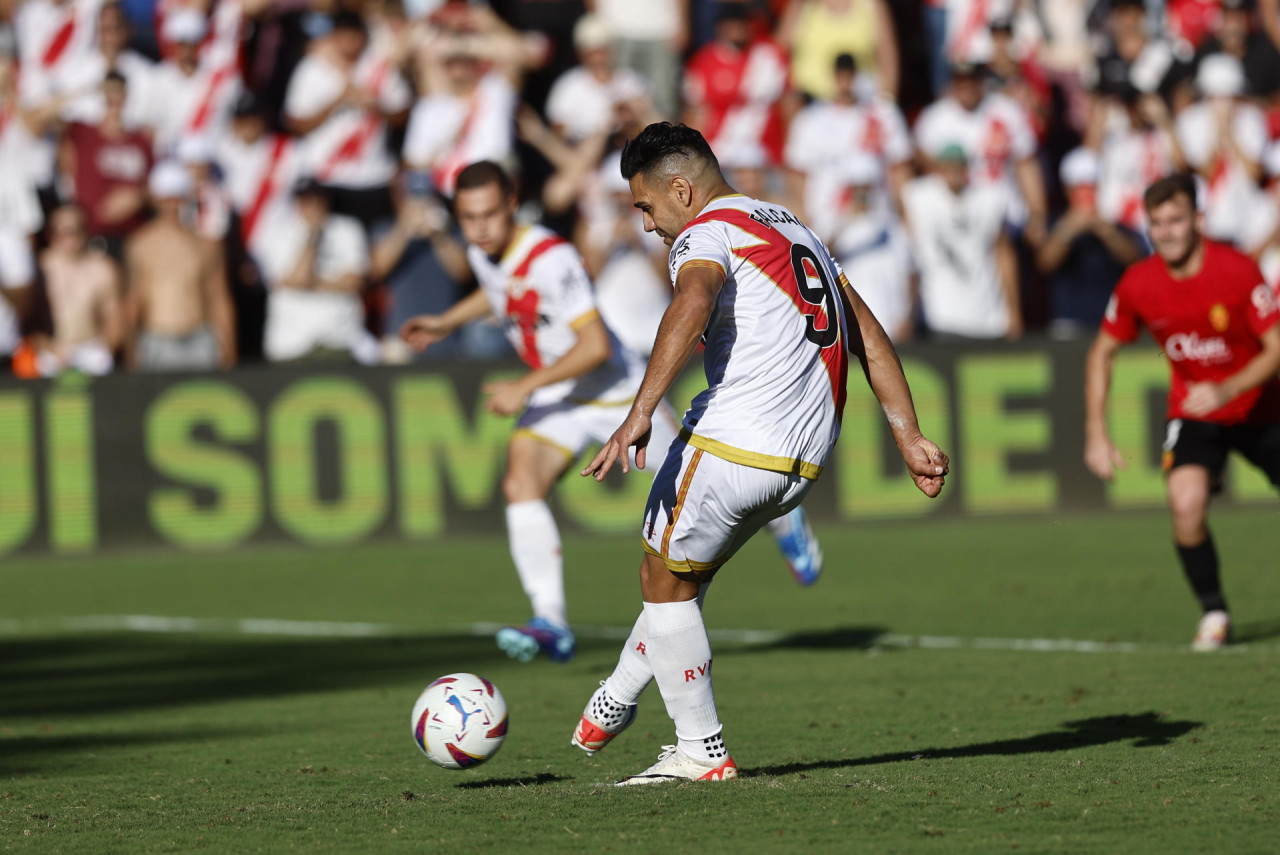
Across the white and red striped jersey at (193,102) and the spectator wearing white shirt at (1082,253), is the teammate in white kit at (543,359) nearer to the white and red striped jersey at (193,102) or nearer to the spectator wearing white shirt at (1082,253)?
the white and red striped jersey at (193,102)

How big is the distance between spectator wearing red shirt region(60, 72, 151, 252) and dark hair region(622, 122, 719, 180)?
1101 centimetres

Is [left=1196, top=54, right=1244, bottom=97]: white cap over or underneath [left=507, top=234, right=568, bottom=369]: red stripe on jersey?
over

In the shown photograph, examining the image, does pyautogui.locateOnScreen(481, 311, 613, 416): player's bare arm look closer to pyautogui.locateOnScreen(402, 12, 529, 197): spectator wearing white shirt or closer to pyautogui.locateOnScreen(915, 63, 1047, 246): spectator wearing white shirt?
pyautogui.locateOnScreen(402, 12, 529, 197): spectator wearing white shirt

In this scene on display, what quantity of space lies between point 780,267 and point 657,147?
22.3 inches

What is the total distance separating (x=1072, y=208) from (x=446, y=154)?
233 inches

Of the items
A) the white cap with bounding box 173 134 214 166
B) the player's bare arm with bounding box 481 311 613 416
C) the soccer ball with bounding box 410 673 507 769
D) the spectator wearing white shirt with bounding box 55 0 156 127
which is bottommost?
the soccer ball with bounding box 410 673 507 769

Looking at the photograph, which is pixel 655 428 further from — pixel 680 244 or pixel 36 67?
pixel 36 67

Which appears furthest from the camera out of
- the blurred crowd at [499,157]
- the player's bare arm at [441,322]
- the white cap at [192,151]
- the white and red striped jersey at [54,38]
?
the white and red striped jersey at [54,38]

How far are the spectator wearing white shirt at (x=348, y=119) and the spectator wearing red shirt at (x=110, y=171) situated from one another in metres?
1.51

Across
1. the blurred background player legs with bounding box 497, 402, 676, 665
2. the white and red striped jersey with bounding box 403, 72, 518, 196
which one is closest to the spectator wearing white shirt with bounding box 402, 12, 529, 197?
the white and red striped jersey with bounding box 403, 72, 518, 196

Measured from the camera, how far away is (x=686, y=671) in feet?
18.6

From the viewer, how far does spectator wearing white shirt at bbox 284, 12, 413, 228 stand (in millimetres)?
15883

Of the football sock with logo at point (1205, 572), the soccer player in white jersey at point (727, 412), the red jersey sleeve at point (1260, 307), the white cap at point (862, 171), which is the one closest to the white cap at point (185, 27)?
the white cap at point (862, 171)

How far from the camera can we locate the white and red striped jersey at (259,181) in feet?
52.5
